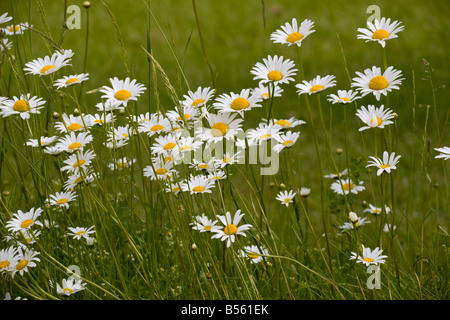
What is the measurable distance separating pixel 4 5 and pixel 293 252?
399 centimetres

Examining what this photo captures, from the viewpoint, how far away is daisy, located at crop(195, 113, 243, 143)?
1.38 m

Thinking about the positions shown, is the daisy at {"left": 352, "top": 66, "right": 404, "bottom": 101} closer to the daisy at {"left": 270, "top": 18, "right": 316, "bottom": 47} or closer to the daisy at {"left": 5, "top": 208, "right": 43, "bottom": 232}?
the daisy at {"left": 270, "top": 18, "right": 316, "bottom": 47}

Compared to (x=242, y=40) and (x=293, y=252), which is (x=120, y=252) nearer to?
(x=293, y=252)

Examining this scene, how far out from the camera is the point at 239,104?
1.37 meters

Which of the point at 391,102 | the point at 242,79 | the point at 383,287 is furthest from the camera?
the point at 242,79

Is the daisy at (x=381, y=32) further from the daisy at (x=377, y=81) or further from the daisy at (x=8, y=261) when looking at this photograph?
the daisy at (x=8, y=261)

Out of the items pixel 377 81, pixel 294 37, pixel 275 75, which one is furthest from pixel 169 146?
pixel 377 81

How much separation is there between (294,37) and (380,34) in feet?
0.72

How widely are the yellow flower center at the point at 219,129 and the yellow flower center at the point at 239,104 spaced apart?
0.18 feet

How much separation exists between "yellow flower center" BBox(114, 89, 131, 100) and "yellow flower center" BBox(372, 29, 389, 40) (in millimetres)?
637

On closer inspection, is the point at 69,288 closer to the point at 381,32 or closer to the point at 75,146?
the point at 75,146

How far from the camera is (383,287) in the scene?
162 cm

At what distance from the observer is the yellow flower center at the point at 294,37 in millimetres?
1458
